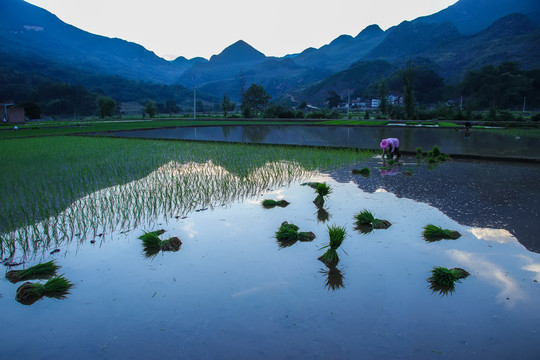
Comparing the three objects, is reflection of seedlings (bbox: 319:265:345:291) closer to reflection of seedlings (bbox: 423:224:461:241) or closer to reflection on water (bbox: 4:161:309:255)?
reflection of seedlings (bbox: 423:224:461:241)

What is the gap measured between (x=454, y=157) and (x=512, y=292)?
31.6 ft

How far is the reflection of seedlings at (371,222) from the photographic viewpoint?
5434mm

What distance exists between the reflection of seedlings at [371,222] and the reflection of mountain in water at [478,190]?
135cm

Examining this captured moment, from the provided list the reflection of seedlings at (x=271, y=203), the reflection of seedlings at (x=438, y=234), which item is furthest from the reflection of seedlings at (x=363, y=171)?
the reflection of seedlings at (x=438, y=234)

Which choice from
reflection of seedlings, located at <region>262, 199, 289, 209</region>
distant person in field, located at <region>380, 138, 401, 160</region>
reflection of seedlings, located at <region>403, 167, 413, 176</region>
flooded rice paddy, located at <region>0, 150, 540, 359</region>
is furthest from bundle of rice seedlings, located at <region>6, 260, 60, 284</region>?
distant person in field, located at <region>380, 138, 401, 160</region>

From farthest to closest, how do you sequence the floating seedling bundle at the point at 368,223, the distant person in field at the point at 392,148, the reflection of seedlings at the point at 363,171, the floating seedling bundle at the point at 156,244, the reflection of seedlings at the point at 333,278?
the distant person in field at the point at 392,148
the reflection of seedlings at the point at 363,171
the floating seedling bundle at the point at 368,223
the floating seedling bundle at the point at 156,244
the reflection of seedlings at the point at 333,278

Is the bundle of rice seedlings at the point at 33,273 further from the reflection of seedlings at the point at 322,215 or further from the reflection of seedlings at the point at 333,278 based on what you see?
the reflection of seedlings at the point at 322,215

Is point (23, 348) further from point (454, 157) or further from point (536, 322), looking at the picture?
point (454, 157)

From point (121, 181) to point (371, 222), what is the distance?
6.42 m

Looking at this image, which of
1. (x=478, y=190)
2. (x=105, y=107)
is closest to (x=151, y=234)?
(x=478, y=190)

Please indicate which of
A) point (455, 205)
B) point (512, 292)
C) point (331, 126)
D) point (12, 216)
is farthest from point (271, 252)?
point (331, 126)

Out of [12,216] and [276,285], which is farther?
[12,216]

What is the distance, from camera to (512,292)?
3.55m

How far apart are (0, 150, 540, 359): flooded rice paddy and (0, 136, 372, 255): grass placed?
0.11 metres
